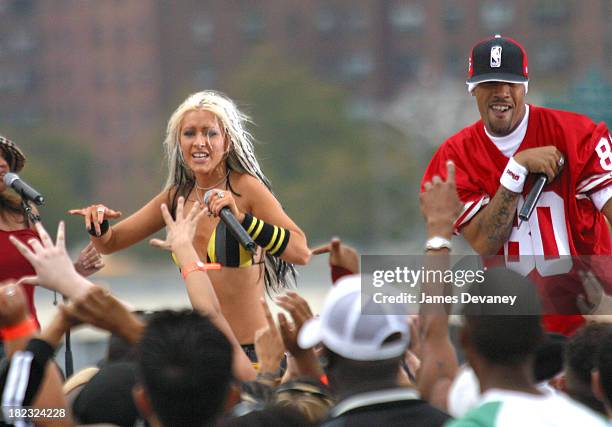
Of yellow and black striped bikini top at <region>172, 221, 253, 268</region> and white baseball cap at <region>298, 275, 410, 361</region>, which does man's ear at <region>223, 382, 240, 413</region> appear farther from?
yellow and black striped bikini top at <region>172, 221, 253, 268</region>

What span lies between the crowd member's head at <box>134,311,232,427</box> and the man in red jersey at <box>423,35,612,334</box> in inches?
90.2

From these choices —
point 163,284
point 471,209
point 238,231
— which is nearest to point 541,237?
point 471,209

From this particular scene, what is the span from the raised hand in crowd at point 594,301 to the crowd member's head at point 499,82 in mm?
818

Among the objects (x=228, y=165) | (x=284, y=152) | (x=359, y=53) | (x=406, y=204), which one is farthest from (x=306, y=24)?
(x=228, y=165)

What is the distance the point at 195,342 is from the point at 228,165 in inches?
116

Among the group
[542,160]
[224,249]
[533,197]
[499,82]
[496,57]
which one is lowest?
[224,249]

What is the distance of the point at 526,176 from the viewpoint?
5.94m

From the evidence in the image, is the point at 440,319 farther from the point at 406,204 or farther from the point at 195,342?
the point at 406,204

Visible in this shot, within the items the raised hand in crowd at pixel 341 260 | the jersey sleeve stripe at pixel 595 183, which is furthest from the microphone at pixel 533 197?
the raised hand in crowd at pixel 341 260

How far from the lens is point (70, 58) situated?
79.2 meters

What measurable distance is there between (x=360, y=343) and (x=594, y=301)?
1.80 meters

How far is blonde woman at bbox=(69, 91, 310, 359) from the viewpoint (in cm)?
657

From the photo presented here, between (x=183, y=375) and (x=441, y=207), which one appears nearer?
(x=183, y=375)

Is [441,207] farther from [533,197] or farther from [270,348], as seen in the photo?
[533,197]
